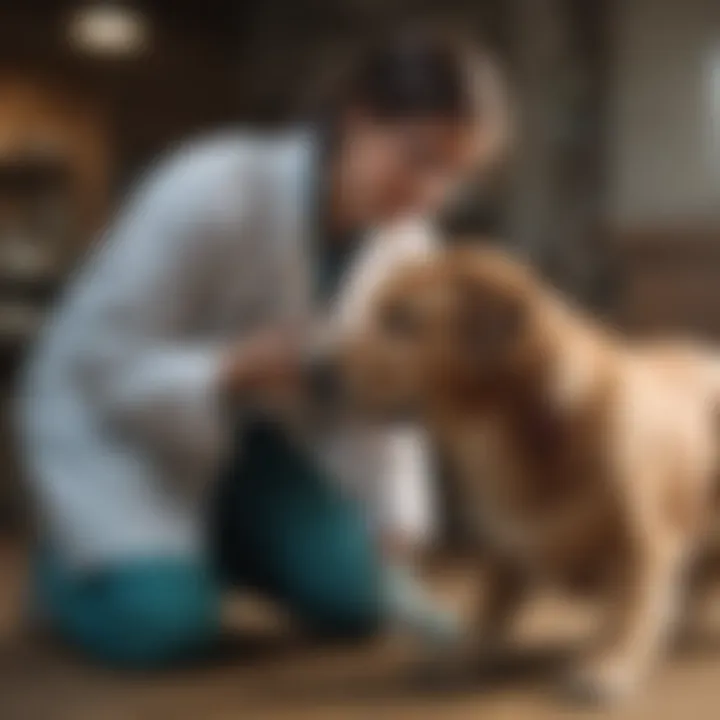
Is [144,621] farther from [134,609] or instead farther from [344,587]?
[344,587]

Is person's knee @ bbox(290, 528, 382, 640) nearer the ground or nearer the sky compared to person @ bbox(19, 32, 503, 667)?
nearer the ground

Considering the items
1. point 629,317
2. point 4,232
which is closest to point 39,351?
point 4,232

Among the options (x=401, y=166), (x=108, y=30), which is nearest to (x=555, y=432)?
(x=401, y=166)

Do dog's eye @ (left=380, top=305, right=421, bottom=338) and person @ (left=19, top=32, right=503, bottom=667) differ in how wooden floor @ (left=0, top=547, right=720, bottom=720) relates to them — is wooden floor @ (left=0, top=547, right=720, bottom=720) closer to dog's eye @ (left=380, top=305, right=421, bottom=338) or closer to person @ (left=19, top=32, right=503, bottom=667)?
person @ (left=19, top=32, right=503, bottom=667)

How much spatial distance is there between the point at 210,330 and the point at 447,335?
0.44ft

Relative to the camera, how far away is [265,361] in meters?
0.78

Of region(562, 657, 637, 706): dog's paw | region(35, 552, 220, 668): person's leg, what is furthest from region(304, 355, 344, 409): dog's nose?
region(562, 657, 637, 706): dog's paw

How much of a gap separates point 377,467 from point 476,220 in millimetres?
144

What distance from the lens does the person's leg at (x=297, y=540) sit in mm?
801

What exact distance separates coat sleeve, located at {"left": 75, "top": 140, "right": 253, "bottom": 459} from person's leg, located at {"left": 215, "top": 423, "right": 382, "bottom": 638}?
0.03 meters

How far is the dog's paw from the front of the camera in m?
0.83

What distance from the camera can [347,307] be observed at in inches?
31.3

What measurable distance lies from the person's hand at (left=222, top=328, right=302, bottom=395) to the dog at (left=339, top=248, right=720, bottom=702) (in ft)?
0.10

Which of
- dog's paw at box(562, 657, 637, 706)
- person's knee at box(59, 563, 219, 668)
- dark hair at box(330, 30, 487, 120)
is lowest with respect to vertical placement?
dog's paw at box(562, 657, 637, 706)
